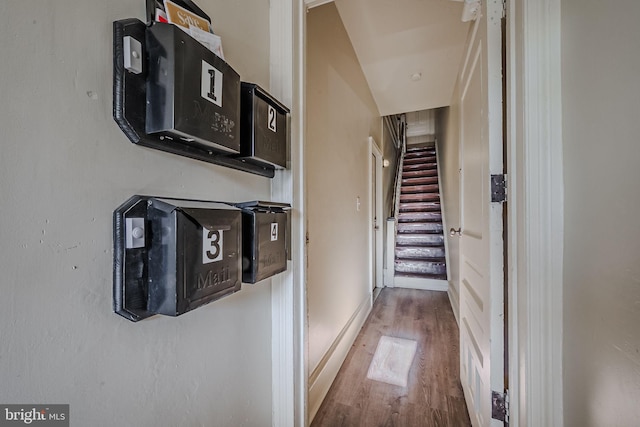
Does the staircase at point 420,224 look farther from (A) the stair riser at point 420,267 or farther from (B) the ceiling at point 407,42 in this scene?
(B) the ceiling at point 407,42

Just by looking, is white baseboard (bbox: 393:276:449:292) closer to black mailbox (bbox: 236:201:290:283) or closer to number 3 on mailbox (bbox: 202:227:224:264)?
black mailbox (bbox: 236:201:290:283)

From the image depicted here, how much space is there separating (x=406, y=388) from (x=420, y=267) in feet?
8.44

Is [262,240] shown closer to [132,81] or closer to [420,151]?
[132,81]

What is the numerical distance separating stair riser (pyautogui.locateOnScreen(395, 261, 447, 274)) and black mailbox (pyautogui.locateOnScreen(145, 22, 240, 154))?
3.94 m

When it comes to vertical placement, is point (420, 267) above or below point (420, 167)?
below

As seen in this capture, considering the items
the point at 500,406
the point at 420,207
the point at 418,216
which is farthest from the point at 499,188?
the point at 420,207

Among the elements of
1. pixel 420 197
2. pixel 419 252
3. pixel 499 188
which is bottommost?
pixel 419 252

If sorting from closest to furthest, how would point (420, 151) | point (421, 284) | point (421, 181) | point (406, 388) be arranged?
1. point (406, 388)
2. point (421, 284)
3. point (421, 181)
4. point (420, 151)

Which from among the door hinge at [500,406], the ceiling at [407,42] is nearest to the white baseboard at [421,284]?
the ceiling at [407,42]

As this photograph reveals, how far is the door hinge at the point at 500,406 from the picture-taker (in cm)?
96

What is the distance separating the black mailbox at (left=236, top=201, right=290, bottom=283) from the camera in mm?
735

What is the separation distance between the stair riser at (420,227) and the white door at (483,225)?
3091mm

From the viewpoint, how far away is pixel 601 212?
0.60 meters

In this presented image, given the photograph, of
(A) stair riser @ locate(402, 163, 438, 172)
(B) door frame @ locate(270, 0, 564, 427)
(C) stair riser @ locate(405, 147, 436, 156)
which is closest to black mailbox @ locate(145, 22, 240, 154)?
(B) door frame @ locate(270, 0, 564, 427)
